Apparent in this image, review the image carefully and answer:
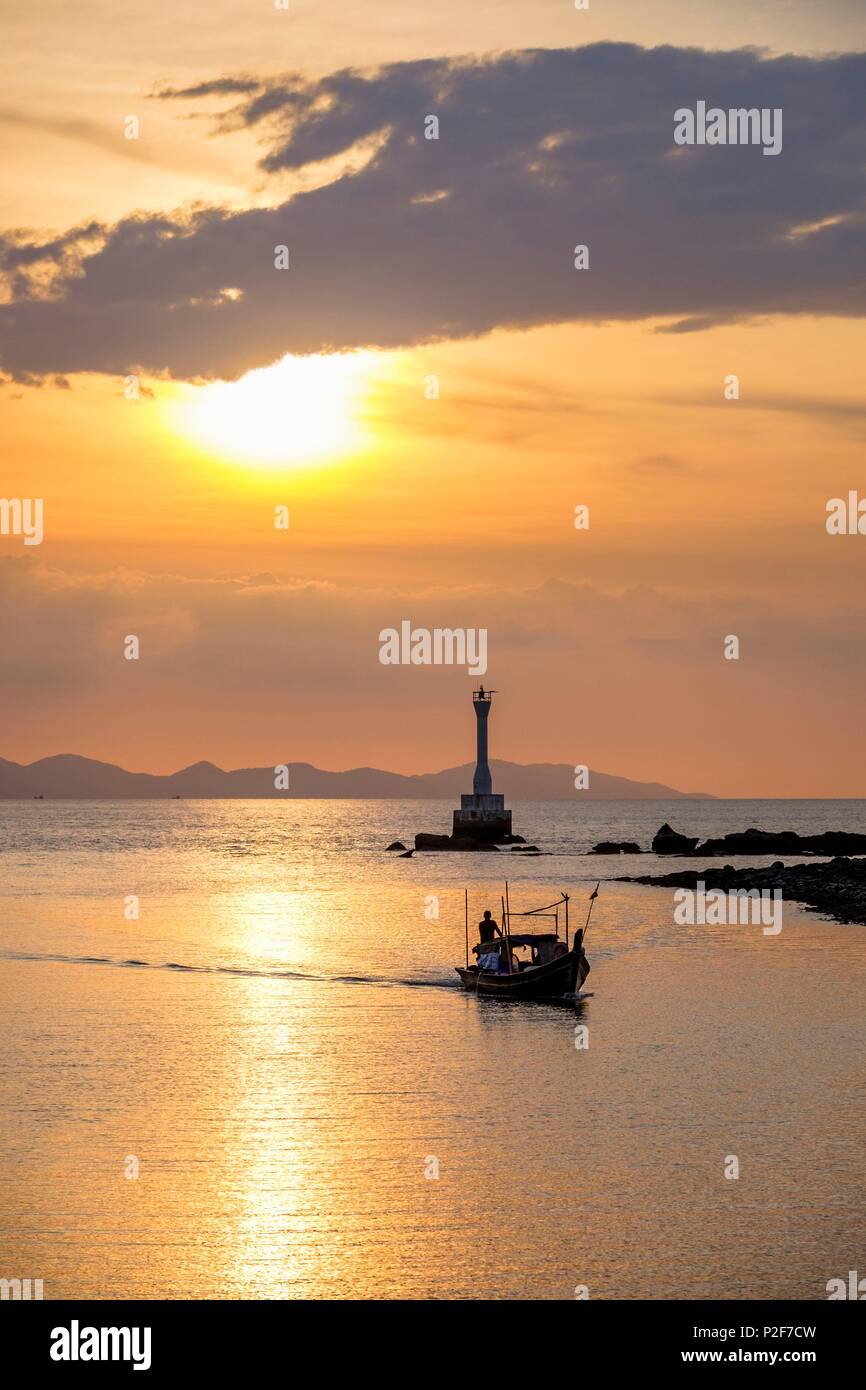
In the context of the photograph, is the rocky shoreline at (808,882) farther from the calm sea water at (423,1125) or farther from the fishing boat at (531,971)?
the fishing boat at (531,971)

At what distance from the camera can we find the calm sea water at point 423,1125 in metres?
22.4

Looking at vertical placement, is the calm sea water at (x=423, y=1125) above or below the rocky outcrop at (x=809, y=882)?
below

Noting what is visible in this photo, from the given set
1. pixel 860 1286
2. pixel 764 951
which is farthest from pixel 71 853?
pixel 860 1286

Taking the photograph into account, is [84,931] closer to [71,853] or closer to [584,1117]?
[584,1117]

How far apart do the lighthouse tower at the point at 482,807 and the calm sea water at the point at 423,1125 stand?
94567 mm

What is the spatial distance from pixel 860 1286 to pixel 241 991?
37.0m

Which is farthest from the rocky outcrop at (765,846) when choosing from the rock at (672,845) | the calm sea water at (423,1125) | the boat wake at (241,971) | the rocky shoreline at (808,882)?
the boat wake at (241,971)

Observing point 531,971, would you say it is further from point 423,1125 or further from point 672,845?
point 672,845

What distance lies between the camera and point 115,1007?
50.0 metres

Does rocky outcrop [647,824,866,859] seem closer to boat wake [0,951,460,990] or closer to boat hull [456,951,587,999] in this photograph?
boat wake [0,951,460,990]

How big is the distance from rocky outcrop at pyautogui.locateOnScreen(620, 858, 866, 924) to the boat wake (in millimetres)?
31807

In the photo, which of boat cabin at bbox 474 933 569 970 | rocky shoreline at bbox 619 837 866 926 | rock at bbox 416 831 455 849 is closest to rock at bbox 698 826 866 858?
rock at bbox 416 831 455 849

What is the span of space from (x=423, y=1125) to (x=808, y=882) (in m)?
75.9
